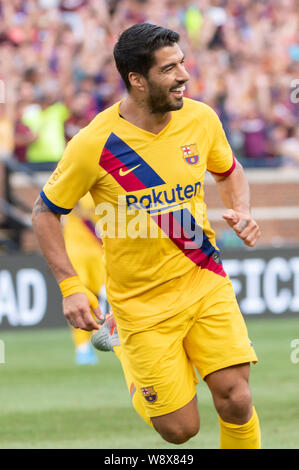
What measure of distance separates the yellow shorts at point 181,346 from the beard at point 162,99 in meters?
1.11

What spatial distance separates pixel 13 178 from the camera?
14867mm

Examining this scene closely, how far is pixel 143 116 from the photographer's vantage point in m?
5.36

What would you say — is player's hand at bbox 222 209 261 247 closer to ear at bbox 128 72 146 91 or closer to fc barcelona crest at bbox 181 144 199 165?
fc barcelona crest at bbox 181 144 199 165

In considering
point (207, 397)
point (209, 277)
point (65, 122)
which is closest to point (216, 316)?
point (209, 277)

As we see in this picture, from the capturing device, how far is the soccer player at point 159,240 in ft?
17.2

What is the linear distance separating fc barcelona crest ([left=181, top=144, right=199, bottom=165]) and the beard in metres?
0.27

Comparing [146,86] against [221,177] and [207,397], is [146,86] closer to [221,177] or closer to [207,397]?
[221,177]

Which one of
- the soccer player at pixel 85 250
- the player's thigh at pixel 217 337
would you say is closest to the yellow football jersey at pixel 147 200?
the player's thigh at pixel 217 337

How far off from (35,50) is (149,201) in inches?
427

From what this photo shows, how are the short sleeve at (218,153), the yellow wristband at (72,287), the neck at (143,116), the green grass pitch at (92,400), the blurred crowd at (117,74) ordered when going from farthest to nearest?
the blurred crowd at (117,74) < the green grass pitch at (92,400) < the short sleeve at (218,153) < the neck at (143,116) < the yellow wristband at (72,287)

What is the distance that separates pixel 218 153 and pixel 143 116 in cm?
58

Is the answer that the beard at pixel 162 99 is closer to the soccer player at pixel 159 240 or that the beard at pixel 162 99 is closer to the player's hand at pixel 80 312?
the soccer player at pixel 159 240

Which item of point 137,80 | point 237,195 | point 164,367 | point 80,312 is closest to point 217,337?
point 164,367
